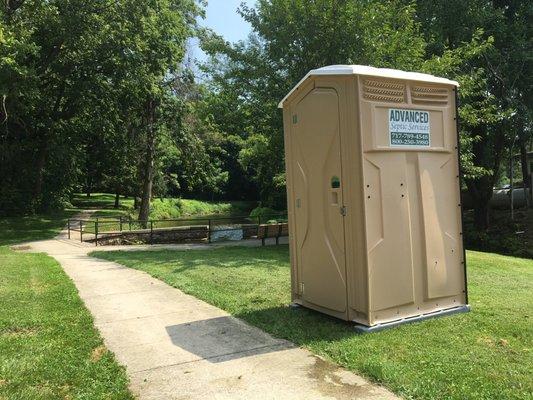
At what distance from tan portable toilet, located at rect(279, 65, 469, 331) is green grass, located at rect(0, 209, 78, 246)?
56.2ft

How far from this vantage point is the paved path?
3951mm

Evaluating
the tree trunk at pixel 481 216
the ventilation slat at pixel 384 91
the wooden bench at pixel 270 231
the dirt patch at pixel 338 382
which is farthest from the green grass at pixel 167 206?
the dirt patch at pixel 338 382

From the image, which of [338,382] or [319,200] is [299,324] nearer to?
[319,200]

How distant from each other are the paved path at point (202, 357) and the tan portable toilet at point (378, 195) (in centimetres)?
108

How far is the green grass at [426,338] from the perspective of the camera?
3904 mm

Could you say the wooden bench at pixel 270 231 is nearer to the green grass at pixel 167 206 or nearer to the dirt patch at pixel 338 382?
the dirt patch at pixel 338 382

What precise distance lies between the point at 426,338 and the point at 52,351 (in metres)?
3.59

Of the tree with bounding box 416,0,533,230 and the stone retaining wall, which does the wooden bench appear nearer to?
the stone retaining wall

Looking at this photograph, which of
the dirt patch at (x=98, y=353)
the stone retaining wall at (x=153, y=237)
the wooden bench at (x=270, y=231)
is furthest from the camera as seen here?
the stone retaining wall at (x=153, y=237)

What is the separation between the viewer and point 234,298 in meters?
7.22

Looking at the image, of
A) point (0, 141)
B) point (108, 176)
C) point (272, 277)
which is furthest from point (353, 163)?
point (108, 176)

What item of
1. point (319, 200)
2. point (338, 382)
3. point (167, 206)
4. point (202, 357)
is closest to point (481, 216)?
point (319, 200)

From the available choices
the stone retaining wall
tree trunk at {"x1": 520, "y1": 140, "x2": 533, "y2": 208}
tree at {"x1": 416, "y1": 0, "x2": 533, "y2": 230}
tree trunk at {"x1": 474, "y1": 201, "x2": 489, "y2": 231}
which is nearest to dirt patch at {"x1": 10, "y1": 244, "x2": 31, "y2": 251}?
the stone retaining wall

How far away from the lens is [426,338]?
197 inches
